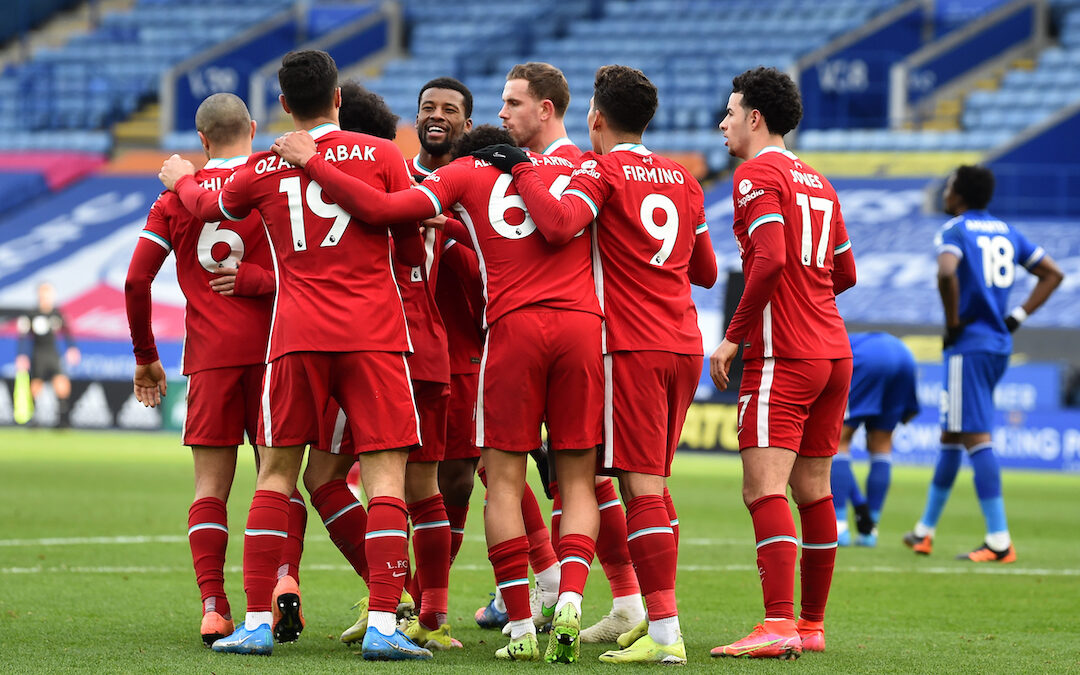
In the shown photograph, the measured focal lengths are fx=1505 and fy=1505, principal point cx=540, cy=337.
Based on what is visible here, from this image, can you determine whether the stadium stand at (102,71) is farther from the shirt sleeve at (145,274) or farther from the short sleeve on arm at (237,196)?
the short sleeve on arm at (237,196)

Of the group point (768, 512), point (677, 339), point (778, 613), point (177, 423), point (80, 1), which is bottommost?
point (177, 423)

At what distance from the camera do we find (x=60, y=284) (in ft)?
89.5

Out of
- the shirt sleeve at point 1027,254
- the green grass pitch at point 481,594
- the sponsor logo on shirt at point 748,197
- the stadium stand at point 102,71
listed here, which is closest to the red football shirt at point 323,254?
the green grass pitch at point 481,594

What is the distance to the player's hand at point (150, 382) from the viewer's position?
6.14m

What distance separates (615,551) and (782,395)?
95 cm

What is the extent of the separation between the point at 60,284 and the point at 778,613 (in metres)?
23.6

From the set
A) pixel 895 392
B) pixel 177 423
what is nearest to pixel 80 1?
pixel 177 423

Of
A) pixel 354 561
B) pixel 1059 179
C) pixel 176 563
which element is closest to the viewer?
pixel 354 561

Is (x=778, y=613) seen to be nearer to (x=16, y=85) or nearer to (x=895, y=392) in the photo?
(x=895, y=392)

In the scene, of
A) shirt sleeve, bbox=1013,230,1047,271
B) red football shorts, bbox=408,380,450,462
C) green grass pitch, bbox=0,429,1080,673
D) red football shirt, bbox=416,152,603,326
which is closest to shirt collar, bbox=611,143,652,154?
red football shirt, bbox=416,152,603,326

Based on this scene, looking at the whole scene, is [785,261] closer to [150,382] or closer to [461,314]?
[461,314]

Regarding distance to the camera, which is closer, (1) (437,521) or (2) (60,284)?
(1) (437,521)

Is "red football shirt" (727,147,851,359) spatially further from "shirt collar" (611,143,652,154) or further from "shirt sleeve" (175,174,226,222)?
"shirt sleeve" (175,174,226,222)

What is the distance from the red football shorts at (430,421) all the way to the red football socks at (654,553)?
0.96 metres
